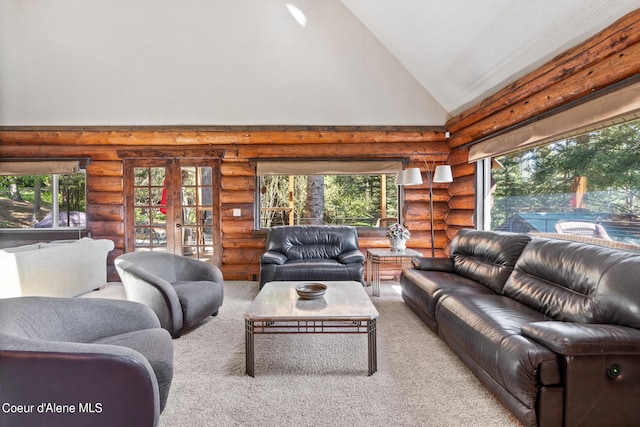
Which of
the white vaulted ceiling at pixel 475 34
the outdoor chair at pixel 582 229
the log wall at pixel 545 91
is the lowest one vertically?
the outdoor chair at pixel 582 229

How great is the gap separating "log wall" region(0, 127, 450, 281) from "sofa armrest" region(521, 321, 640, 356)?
12.1 feet

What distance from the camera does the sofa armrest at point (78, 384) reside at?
1277 mm

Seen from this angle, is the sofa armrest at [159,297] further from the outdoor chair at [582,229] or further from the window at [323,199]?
the outdoor chair at [582,229]

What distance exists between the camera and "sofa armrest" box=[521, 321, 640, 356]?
1557mm

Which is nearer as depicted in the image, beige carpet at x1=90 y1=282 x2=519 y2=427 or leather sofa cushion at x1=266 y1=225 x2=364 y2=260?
beige carpet at x1=90 y1=282 x2=519 y2=427

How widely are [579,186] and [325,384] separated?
9.89ft

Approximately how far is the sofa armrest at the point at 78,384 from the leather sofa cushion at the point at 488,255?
9.51 feet

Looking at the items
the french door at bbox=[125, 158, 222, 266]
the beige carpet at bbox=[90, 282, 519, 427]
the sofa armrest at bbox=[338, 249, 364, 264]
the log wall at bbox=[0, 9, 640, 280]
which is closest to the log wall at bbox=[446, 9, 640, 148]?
the log wall at bbox=[0, 9, 640, 280]

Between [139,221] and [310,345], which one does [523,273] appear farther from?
[139,221]

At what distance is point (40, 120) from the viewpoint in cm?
511

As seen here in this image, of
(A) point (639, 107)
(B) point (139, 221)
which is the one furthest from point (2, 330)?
(B) point (139, 221)

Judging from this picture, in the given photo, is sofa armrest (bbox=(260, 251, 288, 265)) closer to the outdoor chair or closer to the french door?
the french door

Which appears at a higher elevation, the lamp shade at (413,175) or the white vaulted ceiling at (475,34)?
the white vaulted ceiling at (475,34)

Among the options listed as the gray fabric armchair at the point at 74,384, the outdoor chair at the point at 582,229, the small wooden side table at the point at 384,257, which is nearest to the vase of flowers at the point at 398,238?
the small wooden side table at the point at 384,257
